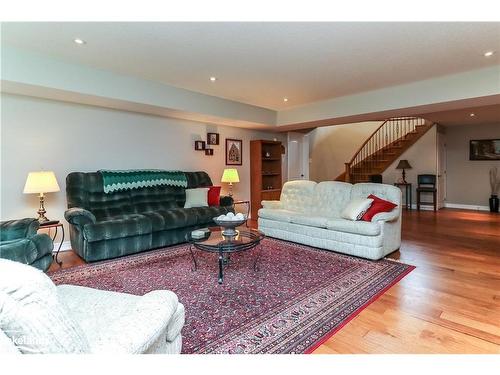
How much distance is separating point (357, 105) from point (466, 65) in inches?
61.7

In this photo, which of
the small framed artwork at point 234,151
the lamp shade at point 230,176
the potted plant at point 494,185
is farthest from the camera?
the potted plant at point 494,185

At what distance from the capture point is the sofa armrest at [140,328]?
3.19ft

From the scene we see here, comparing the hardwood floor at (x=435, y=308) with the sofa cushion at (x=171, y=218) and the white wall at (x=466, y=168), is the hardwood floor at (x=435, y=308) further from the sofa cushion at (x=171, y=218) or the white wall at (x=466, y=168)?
the white wall at (x=466, y=168)

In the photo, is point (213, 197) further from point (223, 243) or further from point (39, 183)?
point (39, 183)

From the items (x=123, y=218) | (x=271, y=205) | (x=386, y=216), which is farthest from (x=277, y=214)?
(x=123, y=218)

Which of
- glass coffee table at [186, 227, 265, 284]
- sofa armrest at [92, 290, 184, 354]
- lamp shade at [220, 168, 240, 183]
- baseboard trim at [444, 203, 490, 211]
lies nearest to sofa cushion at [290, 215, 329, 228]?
glass coffee table at [186, 227, 265, 284]

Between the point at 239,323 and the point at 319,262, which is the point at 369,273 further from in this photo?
the point at 239,323

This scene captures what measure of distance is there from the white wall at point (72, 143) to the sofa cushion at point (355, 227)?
293cm

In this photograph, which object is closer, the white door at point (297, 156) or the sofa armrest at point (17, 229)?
the sofa armrest at point (17, 229)

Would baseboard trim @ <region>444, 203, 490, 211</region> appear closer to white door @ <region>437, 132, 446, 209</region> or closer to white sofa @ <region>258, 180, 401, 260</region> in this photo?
white door @ <region>437, 132, 446, 209</region>

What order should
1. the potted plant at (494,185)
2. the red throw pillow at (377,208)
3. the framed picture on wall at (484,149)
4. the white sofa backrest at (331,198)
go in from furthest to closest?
the framed picture on wall at (484,149)
the potted plant at (494,185)
the white sofa backrest at (331,198)
the red throw pillow at (377,208)

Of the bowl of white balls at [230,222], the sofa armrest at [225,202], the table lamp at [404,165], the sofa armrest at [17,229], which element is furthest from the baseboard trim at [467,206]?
the sofa armrest at [17,229]

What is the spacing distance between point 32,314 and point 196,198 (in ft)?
13.0

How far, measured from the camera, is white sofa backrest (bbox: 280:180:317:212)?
15.0 feet
